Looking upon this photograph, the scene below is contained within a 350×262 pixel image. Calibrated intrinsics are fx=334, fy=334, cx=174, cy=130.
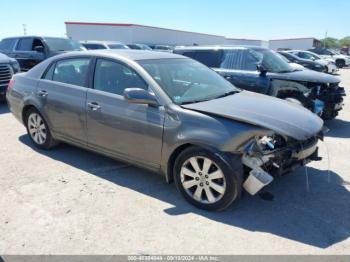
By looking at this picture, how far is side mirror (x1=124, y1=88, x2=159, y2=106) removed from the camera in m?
3.77

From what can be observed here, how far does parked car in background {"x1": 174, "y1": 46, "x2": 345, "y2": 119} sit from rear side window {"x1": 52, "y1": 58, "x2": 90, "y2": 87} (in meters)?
3.96

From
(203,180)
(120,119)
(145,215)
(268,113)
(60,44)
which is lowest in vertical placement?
(145,215)

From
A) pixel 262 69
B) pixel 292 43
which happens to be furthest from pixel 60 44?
pixel 292 43

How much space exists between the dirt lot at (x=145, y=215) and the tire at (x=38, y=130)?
441 mm

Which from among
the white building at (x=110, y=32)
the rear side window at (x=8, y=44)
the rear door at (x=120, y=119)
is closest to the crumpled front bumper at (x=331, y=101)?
the rear door at (x=120, y=119)

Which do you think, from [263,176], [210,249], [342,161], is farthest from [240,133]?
[342,161]

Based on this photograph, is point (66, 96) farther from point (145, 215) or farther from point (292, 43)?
point (292, 43)

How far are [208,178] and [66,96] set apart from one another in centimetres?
246

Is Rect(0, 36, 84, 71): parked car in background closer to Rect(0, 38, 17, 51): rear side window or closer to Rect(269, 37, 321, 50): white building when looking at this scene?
Rect(0, 38, 17, 51): rear side window

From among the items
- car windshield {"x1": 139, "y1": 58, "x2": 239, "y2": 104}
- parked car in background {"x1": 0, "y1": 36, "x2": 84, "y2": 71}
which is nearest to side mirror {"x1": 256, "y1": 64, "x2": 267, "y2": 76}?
car windshield {"x1": 139, "y1": 58, "x2": 239, "y2": 104}

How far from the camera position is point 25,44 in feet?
40.4

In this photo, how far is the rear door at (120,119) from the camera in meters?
3.89

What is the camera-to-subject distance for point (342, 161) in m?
5.20

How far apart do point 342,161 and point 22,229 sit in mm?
4560
